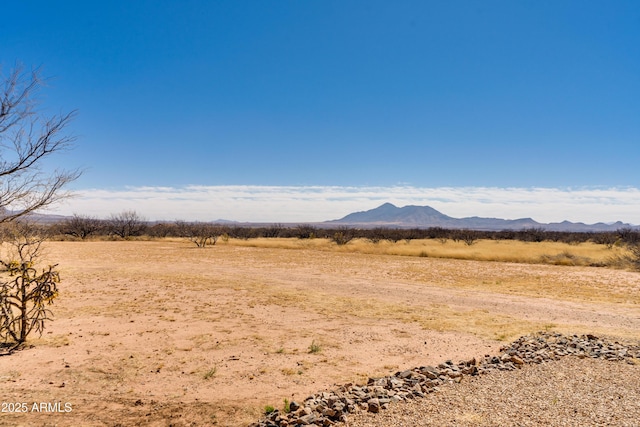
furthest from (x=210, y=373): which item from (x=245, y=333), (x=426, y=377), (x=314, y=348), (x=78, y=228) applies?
(x=78, y=228)

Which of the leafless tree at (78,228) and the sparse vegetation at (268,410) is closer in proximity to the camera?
the sparse vegetation at (268,410)

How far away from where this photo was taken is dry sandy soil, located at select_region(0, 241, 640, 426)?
5.95 metres

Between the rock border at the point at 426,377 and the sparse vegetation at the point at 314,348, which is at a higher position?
the rock border at the point at 426,377

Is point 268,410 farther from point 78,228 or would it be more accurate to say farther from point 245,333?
point 78,228

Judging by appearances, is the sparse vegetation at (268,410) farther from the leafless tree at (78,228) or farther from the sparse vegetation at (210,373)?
the leafless tree at (78,228)

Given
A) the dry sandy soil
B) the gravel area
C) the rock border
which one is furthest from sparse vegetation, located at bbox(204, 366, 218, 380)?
the gravel area

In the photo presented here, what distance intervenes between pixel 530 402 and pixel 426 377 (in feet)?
5.09

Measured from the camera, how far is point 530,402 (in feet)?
17.7

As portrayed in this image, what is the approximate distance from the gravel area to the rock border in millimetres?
181

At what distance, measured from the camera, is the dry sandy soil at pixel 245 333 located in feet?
19.5

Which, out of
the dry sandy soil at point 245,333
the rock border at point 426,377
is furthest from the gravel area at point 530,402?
the dry sandy soil at point 245,333

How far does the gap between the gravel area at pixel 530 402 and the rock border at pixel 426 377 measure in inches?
7.1

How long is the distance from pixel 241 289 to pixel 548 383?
12240 millimetres

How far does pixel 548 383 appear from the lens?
20.1 feet
